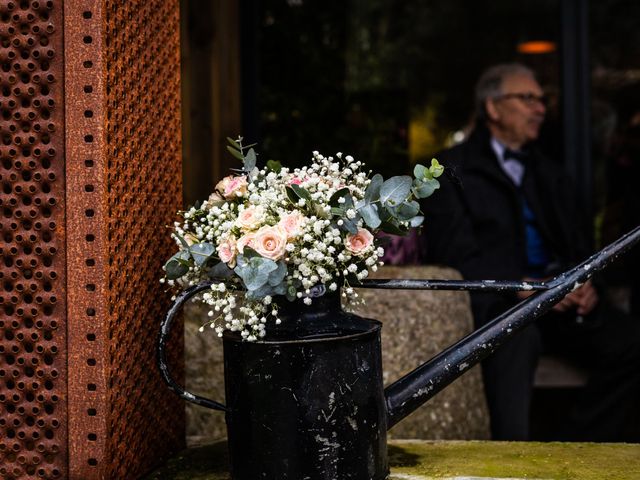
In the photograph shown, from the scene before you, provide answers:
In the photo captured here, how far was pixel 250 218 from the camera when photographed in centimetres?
178

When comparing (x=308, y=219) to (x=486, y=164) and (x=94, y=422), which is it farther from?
(x=486, y=164)

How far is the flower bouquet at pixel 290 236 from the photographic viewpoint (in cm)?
174

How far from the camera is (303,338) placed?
5.92 ft

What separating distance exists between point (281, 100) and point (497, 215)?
158cm

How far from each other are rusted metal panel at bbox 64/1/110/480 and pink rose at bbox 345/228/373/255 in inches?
19.7

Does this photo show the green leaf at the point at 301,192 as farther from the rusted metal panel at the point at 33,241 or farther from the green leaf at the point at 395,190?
the rusted metal panel at the point at 33,241

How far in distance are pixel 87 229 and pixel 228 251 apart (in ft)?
1.00

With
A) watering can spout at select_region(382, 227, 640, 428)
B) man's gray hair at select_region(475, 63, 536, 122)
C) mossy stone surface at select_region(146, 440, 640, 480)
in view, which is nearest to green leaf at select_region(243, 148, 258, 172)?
watering can spout at select_region(382, 227, 640, 428)

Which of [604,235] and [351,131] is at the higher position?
[351,131]

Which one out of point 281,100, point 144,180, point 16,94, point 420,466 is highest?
point 281,100

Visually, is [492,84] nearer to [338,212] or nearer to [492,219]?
[492,219]

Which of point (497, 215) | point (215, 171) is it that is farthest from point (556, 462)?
point (215, 171)

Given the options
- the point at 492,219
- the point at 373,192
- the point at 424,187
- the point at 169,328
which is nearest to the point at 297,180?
the point at 373,192

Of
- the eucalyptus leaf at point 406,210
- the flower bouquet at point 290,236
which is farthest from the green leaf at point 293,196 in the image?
the eucalyptus leaf at point 406,210
